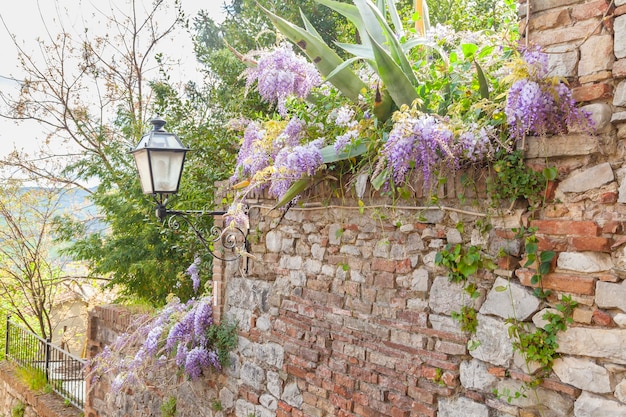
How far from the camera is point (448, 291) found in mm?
2715

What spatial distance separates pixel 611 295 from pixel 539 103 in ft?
2.52

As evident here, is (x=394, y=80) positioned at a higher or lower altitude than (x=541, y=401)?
higher

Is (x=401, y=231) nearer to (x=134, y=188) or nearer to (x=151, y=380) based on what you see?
(x=151, y=380)

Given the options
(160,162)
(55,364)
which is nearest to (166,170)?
(160,162)

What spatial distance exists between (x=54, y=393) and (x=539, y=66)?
772 centimetres

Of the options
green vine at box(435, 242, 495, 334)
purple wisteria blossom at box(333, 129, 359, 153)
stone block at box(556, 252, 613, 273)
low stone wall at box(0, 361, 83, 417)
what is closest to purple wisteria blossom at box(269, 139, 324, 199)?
purple wisteria blossom at box(333, 129, 359, 153)

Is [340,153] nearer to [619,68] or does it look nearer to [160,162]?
[619,68]

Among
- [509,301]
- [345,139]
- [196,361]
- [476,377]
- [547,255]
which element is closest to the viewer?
[547,255]

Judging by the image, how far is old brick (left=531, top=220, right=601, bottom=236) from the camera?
2.18 meters

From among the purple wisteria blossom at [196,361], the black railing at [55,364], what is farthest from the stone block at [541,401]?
the black railing at [55,364]

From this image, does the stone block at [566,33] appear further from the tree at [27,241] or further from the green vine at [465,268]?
the tree at [27,241]

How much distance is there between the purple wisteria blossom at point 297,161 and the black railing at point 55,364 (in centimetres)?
485

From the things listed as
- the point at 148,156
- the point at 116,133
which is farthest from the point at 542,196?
the point at 116,133

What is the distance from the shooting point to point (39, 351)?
826 centimetres
